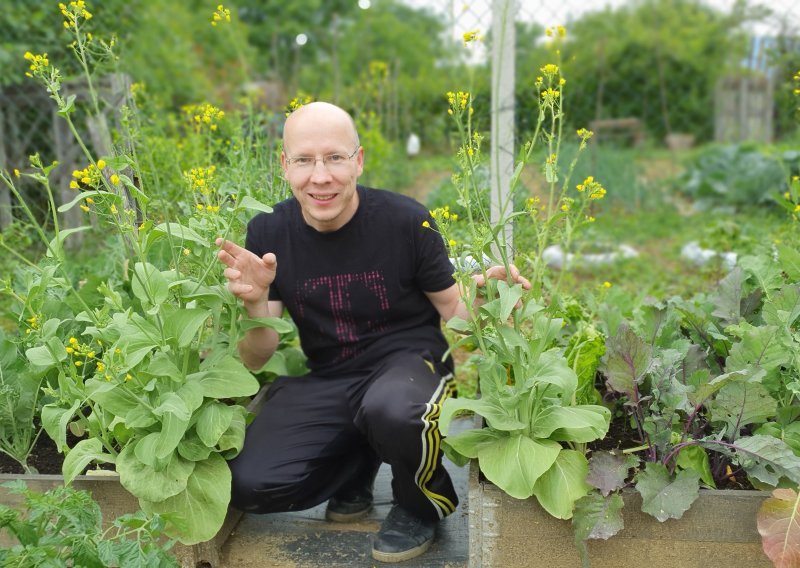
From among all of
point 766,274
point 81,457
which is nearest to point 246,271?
point 81,457

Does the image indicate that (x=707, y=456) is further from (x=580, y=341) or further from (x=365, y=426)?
(x=365, y=426)

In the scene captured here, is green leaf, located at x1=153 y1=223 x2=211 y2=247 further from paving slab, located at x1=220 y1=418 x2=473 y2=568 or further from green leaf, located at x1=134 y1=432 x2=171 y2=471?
paving slab, located at x1=220 y1=418 x2=473 y2=568

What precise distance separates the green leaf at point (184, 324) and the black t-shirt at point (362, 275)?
19.4 inches

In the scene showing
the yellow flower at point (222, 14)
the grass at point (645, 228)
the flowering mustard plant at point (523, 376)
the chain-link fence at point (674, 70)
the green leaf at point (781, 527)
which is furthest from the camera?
the chain-link fence at point (674, 70)

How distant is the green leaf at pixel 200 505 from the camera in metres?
2.08

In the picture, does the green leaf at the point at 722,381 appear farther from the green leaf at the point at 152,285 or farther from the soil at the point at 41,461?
the soil at the point at 41,461

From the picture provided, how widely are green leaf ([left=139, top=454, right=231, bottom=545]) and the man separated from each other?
132mm

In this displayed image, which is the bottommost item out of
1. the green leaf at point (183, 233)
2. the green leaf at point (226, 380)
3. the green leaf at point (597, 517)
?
the green leaf at point (597, 517)

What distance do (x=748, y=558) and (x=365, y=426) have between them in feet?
3.28

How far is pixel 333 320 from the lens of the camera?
2.52 meters

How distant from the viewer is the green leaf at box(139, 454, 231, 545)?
2.08m

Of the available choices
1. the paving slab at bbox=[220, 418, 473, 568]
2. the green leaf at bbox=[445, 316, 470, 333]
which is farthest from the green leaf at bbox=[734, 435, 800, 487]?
the paving slab at bbox=[220, 418, 473, 568]

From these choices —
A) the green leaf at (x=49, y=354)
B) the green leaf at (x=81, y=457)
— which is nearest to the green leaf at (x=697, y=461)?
the green leaf at (x=81, y=457)

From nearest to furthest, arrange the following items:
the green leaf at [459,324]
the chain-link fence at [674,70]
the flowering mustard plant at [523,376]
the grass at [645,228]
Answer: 1. the flowering mustard plant at [523,376]
2. the green leaf at [459,324]
3. the grass at [645,228]
4. the chain-link fence at [674,70]
